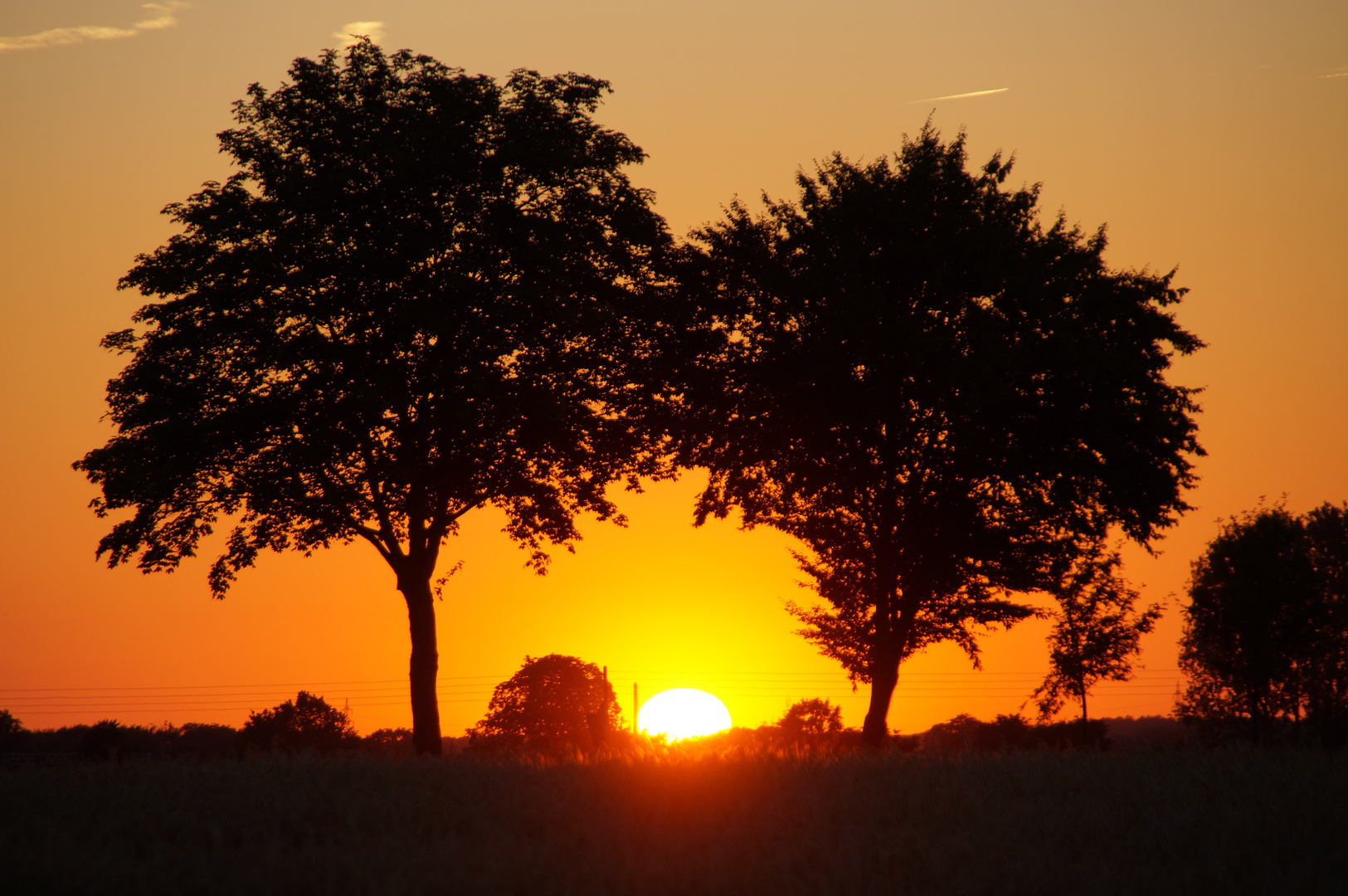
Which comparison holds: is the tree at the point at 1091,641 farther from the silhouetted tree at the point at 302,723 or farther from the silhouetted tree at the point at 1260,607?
the silhouetted tree at the point at 302,723

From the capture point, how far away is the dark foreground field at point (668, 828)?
11805 mm

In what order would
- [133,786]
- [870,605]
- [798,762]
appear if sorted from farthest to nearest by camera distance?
1. [870,605]
2. [798,762]
3. [133,786]

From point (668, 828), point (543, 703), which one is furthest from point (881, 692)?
point (543, 703)

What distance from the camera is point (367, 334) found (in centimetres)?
2862

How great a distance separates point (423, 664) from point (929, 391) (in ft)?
51.6

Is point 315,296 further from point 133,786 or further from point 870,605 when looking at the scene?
point 870,605

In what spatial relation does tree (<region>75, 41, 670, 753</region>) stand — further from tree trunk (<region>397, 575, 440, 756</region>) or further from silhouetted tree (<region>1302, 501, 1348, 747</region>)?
silhouetted tree (<region>1302, 501, 1348, 747</region>)

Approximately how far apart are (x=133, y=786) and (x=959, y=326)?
72.9 feet

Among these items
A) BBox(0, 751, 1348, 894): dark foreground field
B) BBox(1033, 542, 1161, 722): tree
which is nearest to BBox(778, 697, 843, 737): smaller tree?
BBox(1033, 542, 1161, 722): tree

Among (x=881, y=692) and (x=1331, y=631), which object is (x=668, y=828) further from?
(x=1331, y=631)

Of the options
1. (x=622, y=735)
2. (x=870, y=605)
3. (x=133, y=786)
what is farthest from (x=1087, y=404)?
(x=133, y=786)

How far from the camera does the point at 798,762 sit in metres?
16.6

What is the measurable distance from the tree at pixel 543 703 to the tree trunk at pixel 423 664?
18.8 m

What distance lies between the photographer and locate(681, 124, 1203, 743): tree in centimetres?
2806
